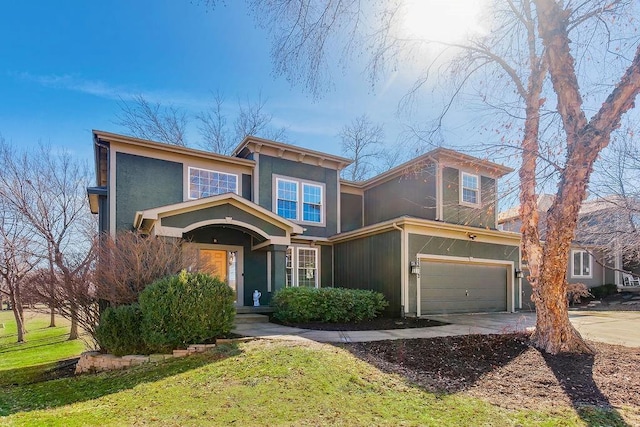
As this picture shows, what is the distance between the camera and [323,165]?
14414 mm

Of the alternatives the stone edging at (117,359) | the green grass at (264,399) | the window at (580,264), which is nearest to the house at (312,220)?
the stone edging at (117,359)

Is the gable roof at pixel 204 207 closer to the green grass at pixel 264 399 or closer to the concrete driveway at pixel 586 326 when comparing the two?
the green grass at pixel 264 399

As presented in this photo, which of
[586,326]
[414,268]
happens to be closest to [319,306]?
[414,268]

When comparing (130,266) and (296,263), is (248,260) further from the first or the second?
(130,266)

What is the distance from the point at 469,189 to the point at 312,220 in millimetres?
5937

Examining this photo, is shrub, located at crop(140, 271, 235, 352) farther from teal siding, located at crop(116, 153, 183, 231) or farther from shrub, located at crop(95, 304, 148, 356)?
teal siding, located at crop(116, 153, 183, 231)

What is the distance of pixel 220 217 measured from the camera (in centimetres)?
1041

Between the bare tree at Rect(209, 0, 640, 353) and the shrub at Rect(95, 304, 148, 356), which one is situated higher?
the bare tree at Rect(209, 0, 640, 353)

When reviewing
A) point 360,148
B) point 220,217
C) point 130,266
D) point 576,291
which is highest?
point 360,148

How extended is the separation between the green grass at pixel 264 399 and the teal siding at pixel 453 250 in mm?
5884

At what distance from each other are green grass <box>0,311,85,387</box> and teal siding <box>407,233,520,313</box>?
32.0 feet

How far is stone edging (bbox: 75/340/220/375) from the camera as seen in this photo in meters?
6.90

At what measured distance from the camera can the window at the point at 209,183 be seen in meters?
12.0

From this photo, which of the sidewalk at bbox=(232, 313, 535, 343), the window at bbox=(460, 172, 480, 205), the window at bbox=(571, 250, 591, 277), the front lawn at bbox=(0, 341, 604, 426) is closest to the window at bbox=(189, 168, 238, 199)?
the sidewalk at bbox=(232, 313, 535, 343)
